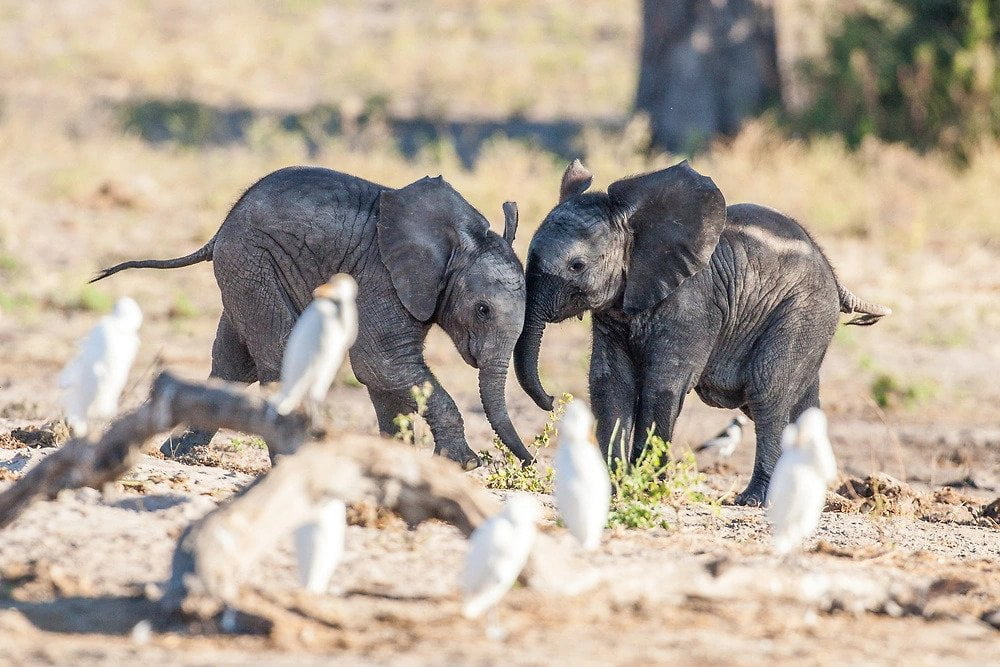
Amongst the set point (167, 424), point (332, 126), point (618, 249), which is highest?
point (332, 126)

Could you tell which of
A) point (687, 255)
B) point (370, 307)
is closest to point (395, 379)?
point (370, 307)

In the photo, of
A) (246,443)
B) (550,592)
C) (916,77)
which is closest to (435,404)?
(246,443)

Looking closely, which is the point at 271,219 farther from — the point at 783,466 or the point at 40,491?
the point at 783,466

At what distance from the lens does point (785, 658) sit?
16.8 ft

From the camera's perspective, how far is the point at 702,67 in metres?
22.1

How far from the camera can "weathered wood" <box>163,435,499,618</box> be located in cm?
527

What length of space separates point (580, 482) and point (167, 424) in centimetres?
150

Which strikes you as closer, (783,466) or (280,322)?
(783,466)

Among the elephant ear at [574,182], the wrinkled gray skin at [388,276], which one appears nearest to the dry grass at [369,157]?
the elephant ear at [574,182]

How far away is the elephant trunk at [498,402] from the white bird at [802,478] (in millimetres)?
2262

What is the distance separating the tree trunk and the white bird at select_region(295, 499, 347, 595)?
1646cm

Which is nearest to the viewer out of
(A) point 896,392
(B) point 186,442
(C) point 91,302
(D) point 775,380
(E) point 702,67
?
(D) point 775,380

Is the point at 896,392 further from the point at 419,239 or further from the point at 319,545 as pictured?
the point at 319,545

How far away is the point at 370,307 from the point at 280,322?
499 mm
